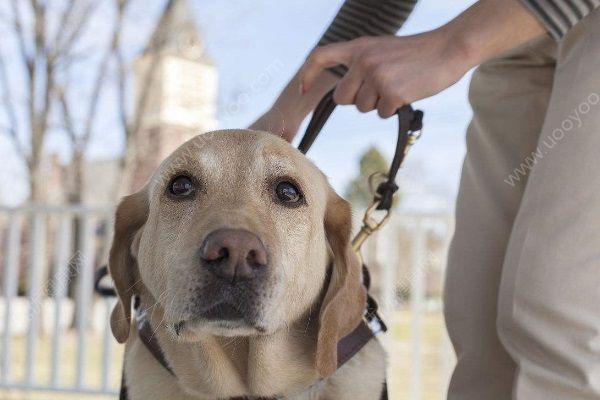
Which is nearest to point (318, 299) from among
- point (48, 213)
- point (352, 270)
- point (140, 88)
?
point (352, 270)

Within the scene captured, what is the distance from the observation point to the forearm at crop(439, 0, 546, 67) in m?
1.91

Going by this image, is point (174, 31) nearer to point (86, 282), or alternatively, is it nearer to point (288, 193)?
point (86, 282)

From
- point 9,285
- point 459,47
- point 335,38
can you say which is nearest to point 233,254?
point 459,47

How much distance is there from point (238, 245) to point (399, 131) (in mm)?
903

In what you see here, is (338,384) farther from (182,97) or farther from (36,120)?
(36,120)

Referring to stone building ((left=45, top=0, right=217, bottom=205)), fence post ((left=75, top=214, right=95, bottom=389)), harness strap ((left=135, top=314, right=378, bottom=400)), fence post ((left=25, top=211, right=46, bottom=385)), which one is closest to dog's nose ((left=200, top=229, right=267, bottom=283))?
harness strap ((left=135, top=314, right=378, bottom=400))

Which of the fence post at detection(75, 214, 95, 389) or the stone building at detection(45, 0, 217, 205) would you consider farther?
the stone building at detection(45, 0, 217, 205)

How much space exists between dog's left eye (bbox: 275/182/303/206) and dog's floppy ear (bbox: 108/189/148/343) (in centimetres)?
54

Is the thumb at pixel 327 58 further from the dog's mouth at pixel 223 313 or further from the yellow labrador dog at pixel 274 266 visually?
the dog's mouth at pixel 223 313

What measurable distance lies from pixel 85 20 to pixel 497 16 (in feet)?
38.3

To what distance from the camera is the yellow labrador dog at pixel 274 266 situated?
82.3 inches

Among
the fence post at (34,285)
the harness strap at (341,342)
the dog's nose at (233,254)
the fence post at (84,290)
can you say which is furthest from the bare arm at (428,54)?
the fence post at (34,285)

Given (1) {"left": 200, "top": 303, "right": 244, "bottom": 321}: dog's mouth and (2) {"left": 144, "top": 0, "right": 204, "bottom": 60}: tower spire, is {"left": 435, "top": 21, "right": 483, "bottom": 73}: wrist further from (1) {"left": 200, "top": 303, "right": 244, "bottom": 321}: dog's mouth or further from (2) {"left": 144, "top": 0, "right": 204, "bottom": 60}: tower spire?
(2) {"left": 144, "top": 0, "right": 204, "bottom": 60}: tower spire

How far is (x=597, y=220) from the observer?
1814mm
